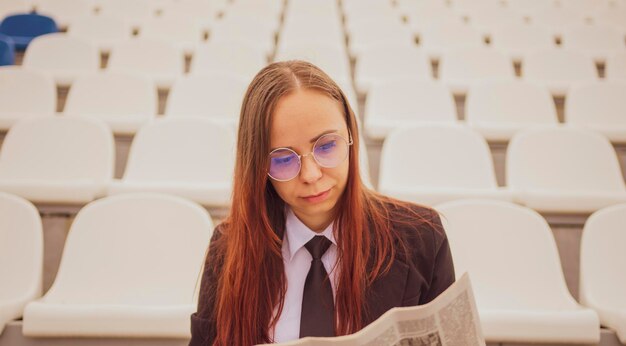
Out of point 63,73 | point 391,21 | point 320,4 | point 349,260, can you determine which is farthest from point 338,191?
point 320,4

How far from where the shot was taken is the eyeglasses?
578 mm

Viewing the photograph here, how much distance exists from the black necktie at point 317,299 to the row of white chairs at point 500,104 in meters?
1.16

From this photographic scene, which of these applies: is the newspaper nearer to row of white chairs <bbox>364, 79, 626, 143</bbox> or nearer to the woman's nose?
the woman's nose

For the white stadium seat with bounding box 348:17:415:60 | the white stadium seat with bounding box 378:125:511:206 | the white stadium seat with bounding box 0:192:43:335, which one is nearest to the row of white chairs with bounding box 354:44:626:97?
the white stadium seat with bounding box 348:17:415:60

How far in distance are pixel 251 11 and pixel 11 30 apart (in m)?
1.34

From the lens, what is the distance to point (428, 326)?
0.51 metres

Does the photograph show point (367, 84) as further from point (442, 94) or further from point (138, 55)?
point (138, 55)

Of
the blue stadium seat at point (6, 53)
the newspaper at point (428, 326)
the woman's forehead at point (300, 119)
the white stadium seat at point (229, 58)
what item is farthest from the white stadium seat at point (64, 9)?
the newspaper at point (428, 326)

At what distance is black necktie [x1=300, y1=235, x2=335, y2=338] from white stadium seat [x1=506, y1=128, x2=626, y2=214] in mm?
881

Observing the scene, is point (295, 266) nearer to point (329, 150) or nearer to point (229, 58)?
point (329, 150)

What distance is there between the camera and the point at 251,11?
125 inches

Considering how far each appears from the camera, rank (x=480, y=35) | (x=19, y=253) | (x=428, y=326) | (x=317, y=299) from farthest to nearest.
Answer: (x=480, y=35)
(x=19, y=253)
(x=317, y=299)
(x=428, y=326)

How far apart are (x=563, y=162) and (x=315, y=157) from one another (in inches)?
43.9

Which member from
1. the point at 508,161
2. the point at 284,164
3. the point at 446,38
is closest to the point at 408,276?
the point at 284,164
